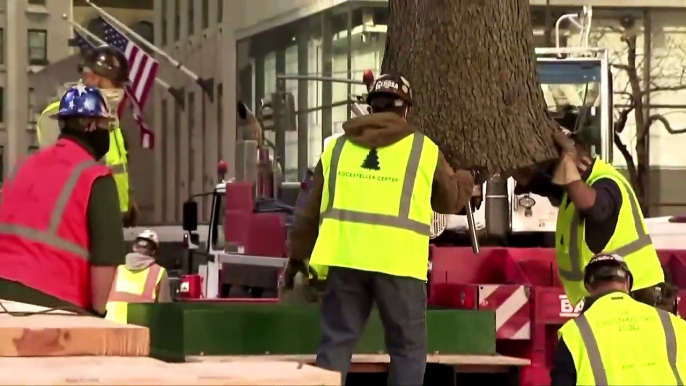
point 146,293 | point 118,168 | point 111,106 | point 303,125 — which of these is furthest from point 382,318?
point 303,125

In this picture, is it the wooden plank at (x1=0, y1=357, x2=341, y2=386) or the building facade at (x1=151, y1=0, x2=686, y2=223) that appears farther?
the building facade at (x1=151, y1=0, x2=686, y2=223)

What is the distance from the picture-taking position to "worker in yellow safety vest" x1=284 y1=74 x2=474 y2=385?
687 centimetres

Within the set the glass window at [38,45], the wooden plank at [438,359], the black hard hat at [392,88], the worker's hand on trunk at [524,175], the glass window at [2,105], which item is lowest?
the wooden plank at [438,359]

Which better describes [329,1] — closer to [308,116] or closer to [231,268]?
[308,116]

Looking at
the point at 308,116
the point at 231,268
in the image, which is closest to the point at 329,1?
the point at 308,116

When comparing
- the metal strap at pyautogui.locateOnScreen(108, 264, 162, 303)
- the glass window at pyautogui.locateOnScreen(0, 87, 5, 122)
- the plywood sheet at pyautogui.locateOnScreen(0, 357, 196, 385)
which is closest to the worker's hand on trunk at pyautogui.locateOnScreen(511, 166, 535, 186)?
the plywood sheet at pyautogui.locateOnScreen(0, 357, 196, 385)

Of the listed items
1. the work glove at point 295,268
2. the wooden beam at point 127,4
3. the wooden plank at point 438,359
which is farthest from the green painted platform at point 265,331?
the wooden beam at point 127,4

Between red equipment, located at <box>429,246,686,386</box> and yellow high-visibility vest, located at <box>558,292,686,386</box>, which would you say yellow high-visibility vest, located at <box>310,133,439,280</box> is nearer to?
yellow high-visibility vest, located at <box>558,292,686,386</box>

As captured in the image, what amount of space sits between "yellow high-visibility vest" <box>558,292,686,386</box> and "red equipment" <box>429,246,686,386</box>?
244 centimetres

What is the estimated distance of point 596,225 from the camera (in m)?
7.64

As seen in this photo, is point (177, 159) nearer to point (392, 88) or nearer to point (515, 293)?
point (515, 293)

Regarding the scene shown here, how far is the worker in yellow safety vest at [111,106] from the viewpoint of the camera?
9438 mm

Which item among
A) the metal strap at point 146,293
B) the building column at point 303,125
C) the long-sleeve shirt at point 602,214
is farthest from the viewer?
the building column at point 303,125

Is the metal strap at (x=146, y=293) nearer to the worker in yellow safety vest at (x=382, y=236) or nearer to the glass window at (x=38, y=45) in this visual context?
the worker in yellow safety vest at (x=382, y=236)
